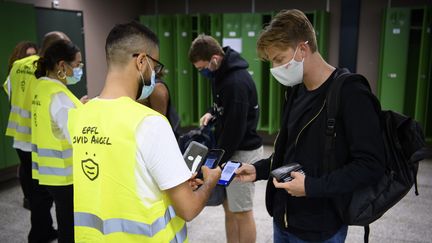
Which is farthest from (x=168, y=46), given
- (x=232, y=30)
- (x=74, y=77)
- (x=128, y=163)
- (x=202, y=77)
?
(x=128, y=163)

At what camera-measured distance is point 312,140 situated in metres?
1.35

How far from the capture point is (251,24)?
5270 millimetres

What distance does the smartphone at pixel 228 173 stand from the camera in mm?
1579

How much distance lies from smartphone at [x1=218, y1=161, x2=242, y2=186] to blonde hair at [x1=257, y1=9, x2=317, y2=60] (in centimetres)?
56

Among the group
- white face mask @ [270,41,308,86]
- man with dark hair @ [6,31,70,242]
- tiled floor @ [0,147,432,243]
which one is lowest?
tiled floor @ [0,147,432,243]

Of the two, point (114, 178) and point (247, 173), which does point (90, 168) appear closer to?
point (114, 178)

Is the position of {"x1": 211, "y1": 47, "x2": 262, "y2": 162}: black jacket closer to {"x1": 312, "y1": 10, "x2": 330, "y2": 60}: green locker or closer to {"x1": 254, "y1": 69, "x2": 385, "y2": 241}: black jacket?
{"x1": 254, "y1": 69, "x2": 385, "y2": 241}: black jacket

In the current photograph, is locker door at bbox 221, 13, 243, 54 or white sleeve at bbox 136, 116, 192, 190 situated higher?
locker door at bbox 221, 13, 243, 54

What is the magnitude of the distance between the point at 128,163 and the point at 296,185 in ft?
1.86

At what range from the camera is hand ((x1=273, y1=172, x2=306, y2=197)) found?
1.31 m

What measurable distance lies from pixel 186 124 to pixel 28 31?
257 centimetres

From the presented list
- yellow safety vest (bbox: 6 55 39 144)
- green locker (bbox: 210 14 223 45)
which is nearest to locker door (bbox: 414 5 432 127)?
green locker (bbox: 210 14 223 45)

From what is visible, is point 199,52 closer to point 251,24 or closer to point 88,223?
point 88,223

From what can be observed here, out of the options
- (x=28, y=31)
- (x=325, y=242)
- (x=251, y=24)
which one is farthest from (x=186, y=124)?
(x=325, y=242)
